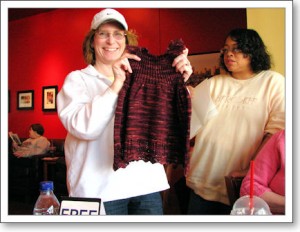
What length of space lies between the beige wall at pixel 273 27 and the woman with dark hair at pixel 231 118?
33mm

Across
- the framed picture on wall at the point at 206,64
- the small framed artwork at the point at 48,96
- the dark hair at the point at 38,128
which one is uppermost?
the framed picture on wall at the point at 206,64

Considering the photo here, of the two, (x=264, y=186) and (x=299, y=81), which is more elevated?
(x=299, y=81)

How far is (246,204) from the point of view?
1.28 meters

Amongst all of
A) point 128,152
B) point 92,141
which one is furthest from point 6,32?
point 128,152

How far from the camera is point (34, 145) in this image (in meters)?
1.89

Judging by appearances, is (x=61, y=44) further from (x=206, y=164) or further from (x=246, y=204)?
(x=246, y=204)

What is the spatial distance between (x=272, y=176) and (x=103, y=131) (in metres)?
0.61

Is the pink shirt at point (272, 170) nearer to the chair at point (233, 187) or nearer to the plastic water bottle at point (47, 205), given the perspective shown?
the chair at point (233, 187)

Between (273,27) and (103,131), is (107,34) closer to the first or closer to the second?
(103,131)

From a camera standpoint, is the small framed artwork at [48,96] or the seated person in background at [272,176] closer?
the seated person in background at [272,176]

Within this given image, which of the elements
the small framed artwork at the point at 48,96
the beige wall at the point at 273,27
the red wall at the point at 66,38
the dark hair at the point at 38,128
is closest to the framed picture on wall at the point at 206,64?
the red wall at the point at 66,38

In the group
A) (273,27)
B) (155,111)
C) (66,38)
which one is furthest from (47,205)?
(66,38)

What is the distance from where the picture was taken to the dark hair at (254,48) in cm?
147
